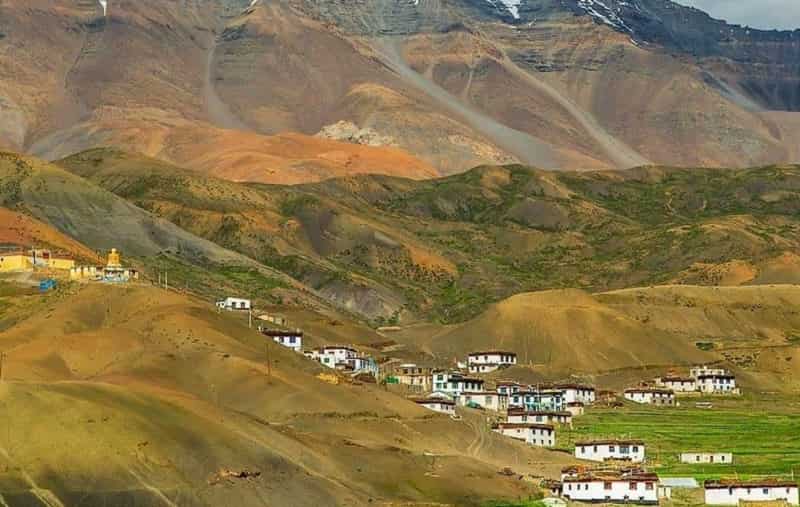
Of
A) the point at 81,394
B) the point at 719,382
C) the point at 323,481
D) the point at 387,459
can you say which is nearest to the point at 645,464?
the point at 387,459

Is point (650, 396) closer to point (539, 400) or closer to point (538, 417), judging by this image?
point (539, 400)

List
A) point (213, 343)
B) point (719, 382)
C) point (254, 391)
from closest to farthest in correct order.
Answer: point (254, 391), point (213, 343), point (719, 382)

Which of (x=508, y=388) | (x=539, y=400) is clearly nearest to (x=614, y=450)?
(x=539, y=400)

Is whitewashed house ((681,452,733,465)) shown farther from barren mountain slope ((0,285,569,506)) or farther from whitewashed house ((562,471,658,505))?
whitewashed house ((562,471,658,505))

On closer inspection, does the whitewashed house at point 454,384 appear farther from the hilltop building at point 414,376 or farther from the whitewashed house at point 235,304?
the whitewashed house at point 235,304

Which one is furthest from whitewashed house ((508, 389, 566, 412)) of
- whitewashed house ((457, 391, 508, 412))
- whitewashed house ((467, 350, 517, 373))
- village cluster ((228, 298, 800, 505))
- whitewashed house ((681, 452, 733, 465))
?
whitewashed house ((681, 452, 733, 465))

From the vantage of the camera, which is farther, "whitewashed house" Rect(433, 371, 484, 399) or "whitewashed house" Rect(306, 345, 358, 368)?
"whitewashed house" Rect(433, 371, 484, 399)

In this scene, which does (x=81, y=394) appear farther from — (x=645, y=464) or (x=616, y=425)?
(x=616, y=425)
